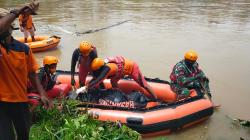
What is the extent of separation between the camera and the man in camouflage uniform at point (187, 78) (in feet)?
20.2

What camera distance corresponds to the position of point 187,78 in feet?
20.2

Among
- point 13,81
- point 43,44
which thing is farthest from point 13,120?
point 43,44

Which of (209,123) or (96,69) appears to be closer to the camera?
(96,69)

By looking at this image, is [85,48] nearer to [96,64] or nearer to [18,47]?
[96,64]

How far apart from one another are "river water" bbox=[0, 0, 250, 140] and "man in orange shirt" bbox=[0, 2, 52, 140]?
3.08 metres

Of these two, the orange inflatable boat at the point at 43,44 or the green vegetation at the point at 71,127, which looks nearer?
the green vegetation at the point at 71,127

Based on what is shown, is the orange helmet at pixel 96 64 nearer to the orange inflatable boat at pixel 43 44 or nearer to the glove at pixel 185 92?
the glove at pixel 185 92

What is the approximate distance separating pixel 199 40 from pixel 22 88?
10.4 meters

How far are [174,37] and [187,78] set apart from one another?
718cm

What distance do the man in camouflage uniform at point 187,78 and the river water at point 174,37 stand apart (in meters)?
0.61

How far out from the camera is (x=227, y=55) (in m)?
10.9

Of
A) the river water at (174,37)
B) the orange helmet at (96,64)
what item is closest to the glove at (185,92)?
the river water at (174,37)

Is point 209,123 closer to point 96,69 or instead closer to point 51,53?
point 96,69

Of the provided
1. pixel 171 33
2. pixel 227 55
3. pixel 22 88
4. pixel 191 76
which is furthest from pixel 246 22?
pixel 22 88
